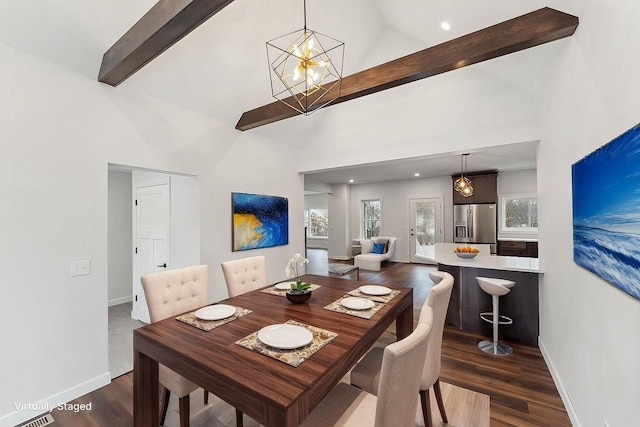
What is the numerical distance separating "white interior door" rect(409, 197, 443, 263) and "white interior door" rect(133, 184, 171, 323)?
6492 mm

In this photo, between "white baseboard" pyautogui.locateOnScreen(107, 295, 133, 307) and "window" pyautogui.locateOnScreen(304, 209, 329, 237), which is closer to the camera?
"white baseboard" pyautogui.locateOnScreen(107, 295, 133, 307)

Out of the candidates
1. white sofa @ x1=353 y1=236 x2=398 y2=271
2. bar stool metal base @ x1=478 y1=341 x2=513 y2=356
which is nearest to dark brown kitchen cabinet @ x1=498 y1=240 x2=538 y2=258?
white sofa @ x1=353 y1=236 x2=398 y2=271

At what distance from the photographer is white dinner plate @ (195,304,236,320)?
166 cm

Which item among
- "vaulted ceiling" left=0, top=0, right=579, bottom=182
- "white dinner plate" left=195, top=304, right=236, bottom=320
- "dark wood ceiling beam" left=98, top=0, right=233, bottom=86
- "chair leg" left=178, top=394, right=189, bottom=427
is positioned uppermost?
"vaulted ceiling" left=0, top=0, right=579, bottom=182

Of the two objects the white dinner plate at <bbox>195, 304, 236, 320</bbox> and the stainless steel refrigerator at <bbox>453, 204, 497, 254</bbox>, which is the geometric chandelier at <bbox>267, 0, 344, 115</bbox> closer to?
the white dinner plate at <bbox>195, 304, 236, 320</bbox>

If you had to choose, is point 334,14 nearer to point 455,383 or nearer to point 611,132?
point 611,132

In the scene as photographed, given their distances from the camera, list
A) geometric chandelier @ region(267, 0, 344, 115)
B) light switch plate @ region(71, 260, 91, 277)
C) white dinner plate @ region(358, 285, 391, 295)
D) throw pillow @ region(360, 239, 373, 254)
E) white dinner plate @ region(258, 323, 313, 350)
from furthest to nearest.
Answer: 1. throw pillow @ region(360, 239, 373, 254)
2. light switch plate @ region(71, 260, 91, 277)
3. white dinner plate @ region(358, 285, 391, 295)
4. geometric chandelier @ region(267, 0, 344, 115)
5. white dinner plate @ region(258, 323, 313, 350)

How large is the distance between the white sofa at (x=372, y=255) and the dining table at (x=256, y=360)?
17.3 feet

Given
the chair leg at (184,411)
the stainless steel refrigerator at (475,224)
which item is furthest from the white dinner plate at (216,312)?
the stainless steel refrigerator at (475,224)

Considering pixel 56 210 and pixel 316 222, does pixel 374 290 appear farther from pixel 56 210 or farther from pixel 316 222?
pixel 316 222

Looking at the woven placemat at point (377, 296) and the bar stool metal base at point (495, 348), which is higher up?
the woven placemat at point (377, 296)

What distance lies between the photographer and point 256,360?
1.19 m

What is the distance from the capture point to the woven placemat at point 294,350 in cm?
120

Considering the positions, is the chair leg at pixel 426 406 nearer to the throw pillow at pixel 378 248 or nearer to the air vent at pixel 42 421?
the air vent at pixel 42 421
